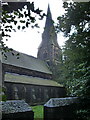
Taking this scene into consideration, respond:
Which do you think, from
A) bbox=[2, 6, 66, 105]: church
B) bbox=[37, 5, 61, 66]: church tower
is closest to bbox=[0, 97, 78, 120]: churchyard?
bbox=[2, 6, 66, 105]: church

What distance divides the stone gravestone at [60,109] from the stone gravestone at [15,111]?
1.86 metres

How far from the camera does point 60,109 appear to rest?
10664 millimetres

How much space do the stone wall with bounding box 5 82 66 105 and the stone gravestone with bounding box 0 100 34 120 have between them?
15715 mm

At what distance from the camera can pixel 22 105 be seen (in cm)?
901

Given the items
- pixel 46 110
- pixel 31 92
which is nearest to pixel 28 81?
pixel 31 92

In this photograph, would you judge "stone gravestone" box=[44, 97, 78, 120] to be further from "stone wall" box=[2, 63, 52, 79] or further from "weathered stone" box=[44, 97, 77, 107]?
"stone wall" box=[2, 63, 52, 79]

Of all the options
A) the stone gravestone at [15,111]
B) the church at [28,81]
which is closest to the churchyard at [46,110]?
the stone gravestone at [15,111]

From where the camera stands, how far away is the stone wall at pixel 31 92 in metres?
24.8

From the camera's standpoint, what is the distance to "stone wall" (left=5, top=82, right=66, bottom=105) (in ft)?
81.3

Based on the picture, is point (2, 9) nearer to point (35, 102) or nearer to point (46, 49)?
point (35, 102)

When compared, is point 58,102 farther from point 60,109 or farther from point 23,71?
point 23,71

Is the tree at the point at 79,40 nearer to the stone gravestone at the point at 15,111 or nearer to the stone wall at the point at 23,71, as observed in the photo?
the stone gravestone at the point at 15,111

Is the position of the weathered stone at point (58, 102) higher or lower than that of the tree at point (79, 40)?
lower

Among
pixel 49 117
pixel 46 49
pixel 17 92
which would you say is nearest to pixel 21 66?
pixel 17 92
